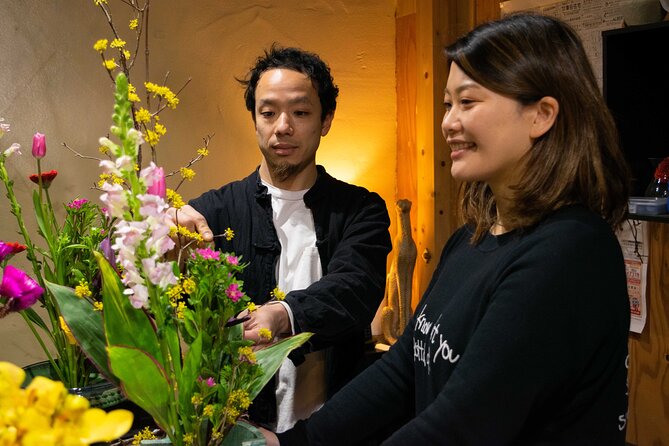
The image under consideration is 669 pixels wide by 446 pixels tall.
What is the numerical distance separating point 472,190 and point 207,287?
1.79 feet

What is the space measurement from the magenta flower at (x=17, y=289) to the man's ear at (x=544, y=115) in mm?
783

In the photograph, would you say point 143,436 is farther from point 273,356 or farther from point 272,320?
point 272,320

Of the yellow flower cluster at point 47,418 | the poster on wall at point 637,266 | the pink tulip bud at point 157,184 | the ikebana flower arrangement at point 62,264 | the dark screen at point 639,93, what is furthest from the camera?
the poster on wall at point 637,266

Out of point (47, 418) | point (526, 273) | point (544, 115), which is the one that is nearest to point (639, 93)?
point (544, 115)

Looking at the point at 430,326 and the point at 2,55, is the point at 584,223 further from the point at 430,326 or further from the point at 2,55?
the point at 2,55

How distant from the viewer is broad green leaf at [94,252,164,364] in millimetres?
936

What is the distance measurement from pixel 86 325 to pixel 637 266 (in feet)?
6.23

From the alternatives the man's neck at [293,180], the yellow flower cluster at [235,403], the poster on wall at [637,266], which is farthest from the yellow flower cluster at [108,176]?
the poster on wall at [637,266]

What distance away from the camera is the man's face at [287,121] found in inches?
70.1

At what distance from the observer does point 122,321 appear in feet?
3.08

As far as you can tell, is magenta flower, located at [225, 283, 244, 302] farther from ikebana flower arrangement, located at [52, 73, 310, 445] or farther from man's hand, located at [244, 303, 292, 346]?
man's hand, located at [244, 303, 292, 346]

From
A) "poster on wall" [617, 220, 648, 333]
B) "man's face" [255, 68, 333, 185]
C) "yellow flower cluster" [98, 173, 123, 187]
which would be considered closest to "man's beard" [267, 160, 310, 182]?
"man's face" [255, 68, 333, 185]

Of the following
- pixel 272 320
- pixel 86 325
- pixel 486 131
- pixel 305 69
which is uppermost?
pixel 305 69

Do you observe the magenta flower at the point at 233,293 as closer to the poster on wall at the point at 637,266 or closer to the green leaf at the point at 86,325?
the green leaf at the point at 86,325
